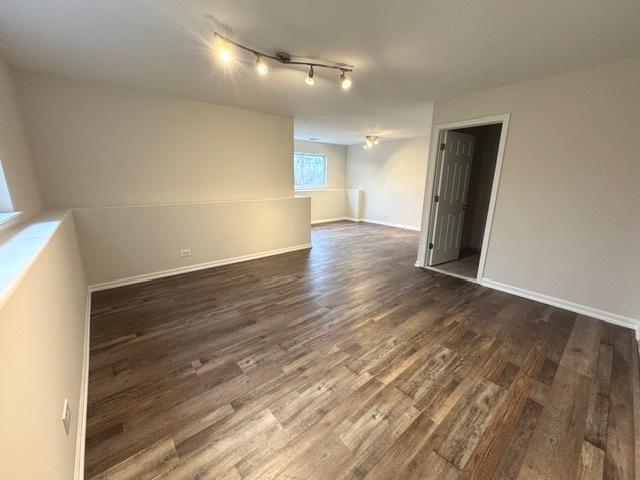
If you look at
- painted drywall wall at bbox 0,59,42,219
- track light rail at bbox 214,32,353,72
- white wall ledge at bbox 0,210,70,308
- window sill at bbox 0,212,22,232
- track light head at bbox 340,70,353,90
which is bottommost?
white wall ledge at bbox 0,210,70,308

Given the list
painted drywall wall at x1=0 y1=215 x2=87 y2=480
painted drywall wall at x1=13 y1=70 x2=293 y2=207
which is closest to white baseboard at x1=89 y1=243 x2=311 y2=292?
painted drywall wall at x1=13 y1=70 x2=293 y2=207

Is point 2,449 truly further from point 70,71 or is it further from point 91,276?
Answer: point 70,71

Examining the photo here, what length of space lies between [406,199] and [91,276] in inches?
262

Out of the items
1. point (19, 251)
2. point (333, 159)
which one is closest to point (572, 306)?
point (19, 251)

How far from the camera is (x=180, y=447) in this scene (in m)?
1.37

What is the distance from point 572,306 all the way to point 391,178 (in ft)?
17.4

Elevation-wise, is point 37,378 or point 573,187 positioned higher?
point 573,187

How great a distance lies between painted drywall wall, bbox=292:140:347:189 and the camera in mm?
7743

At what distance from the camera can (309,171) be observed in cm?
792

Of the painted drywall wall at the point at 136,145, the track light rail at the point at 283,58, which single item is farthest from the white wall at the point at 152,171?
the track light rail at the point at 283,58

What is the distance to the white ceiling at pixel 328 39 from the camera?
1686mm

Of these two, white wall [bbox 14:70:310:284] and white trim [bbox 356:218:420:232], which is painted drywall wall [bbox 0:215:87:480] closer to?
white wall [bbox 14:70:310:284]

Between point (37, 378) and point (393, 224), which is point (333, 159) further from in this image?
point (37, 378)

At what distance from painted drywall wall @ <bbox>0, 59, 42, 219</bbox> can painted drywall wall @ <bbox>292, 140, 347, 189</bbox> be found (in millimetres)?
5743
